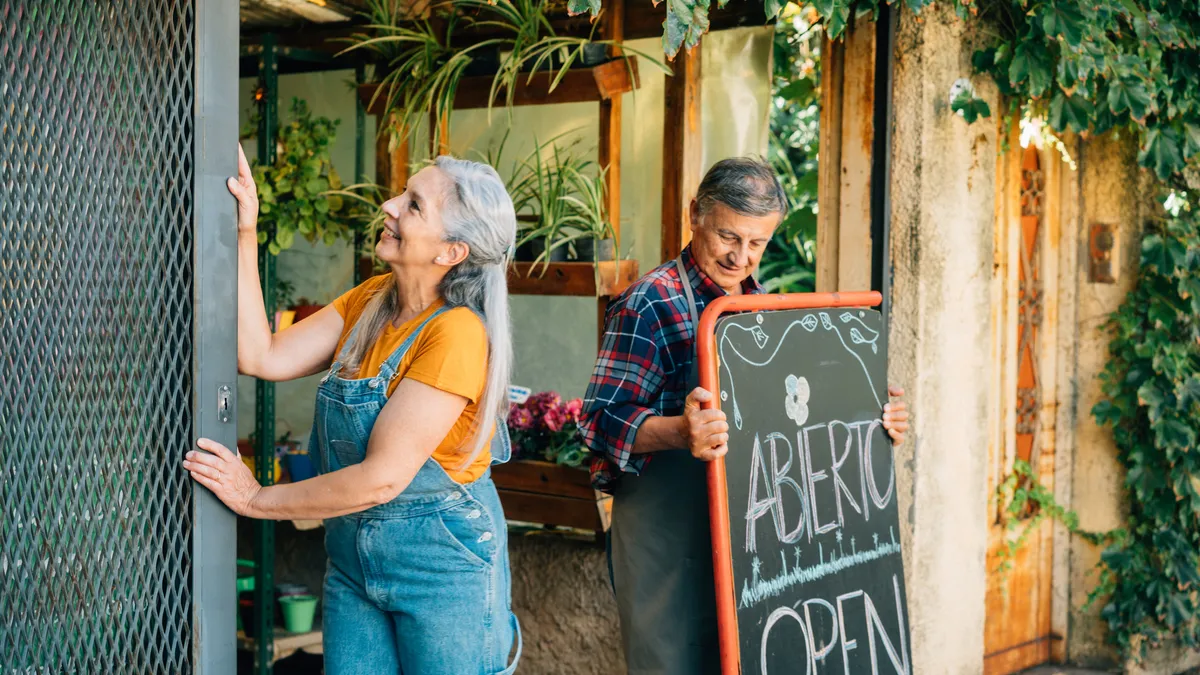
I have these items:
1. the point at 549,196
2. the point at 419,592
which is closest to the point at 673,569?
the point at 419,592

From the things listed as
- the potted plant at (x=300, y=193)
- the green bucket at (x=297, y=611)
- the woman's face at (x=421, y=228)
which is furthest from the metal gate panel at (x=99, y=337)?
the green bucket at (x=297, y=611)

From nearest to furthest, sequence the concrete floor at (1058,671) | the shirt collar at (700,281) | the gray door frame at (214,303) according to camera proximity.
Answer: the gray door frame at (214,303)
the shirt collar at (700,281)
the concrete floor at (1058,671)

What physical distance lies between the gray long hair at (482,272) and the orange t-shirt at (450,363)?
0.02m

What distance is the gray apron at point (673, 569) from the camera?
8.89ft

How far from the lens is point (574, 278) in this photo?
12.8 feet

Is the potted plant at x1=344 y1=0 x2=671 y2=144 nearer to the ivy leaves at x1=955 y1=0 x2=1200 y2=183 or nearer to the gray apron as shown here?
the ivy leaves at x1=955 y1=0 x2=1200 y2=183

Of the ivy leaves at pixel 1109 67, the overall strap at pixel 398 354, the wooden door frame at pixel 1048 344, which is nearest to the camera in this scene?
the overall strap at pixel 398 354

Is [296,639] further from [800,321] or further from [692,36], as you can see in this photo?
[692,36]

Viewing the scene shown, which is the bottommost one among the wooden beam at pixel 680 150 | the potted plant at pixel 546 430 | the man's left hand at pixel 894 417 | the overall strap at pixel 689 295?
the potted plant at pixel 546 430

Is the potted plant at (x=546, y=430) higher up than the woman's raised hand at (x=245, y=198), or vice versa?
A: the woman's raised hand at (x=245, y=198)

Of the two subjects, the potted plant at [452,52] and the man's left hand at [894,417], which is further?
the potted plant at [452,52]

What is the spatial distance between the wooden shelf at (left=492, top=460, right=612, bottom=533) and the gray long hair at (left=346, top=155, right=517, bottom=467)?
166 cm

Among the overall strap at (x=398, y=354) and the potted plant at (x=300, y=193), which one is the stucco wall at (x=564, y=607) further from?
the overall strap at (x=398, y=354)

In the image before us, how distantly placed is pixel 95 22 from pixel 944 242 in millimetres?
2815
